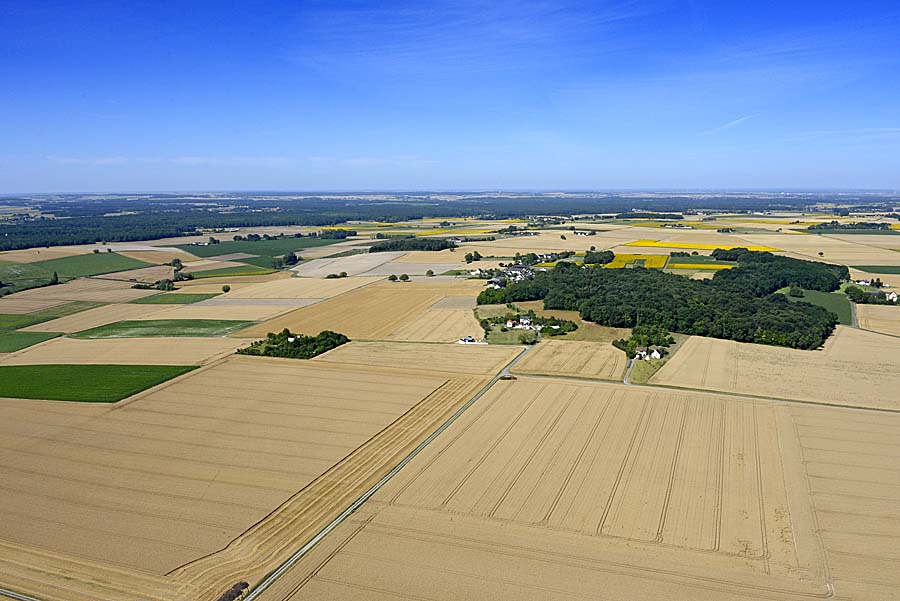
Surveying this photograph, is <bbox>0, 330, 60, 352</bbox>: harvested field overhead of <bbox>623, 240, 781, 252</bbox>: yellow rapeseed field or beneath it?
beneath

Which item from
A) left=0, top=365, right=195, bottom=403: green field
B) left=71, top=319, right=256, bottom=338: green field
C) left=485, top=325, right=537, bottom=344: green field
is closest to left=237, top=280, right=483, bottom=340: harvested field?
left=71, top=319, right=256, bottom=338: green field

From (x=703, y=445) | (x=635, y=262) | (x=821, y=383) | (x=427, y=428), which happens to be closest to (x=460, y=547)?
(x=427, y=428)

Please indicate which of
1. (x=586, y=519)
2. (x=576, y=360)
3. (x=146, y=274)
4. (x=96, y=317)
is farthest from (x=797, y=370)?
(x=146, y=274)

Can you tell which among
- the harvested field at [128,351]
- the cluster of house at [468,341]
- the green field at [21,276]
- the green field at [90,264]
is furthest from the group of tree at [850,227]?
the green field at [21,276]

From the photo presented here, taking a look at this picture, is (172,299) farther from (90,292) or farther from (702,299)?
(702,299)

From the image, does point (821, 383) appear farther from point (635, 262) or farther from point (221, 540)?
point (635, 262)

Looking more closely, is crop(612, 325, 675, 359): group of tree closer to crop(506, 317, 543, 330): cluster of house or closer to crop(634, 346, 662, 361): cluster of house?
crop(634, 346, 662, 361): cluster of house

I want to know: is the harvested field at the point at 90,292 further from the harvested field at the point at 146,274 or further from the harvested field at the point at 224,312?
the harvested field at the point at 224,312
